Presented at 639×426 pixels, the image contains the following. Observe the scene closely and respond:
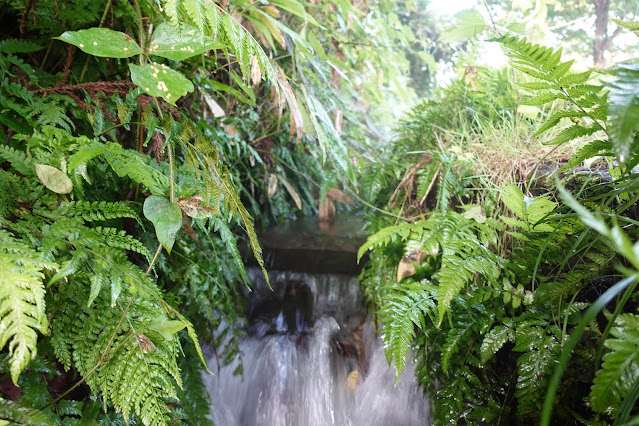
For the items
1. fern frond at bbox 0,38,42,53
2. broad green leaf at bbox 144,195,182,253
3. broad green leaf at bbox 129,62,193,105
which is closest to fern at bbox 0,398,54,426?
broad green leaf at bbox 144,195,182,253

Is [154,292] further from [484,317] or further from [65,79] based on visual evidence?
[484,317]

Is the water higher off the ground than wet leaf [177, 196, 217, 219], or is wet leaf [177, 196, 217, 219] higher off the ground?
wet leaf [177, 196, 217, 219]

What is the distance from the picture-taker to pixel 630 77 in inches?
24.4

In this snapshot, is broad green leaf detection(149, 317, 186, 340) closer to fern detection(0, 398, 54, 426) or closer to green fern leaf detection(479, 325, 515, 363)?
fern detection(0, 398, 54, 426)

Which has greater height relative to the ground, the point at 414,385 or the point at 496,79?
the point at 496,79

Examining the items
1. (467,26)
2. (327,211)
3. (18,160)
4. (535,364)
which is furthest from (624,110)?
(327,211)

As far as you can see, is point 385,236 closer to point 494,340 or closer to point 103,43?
point 494,340

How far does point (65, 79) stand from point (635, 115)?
4.81ft

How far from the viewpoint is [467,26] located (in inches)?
84.4

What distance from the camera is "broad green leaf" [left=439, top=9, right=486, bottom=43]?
6.84ft

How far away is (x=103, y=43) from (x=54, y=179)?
367 mm

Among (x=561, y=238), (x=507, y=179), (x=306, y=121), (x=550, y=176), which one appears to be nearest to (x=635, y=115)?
(x=561, y=238)

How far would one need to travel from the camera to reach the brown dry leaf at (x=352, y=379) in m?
2.04

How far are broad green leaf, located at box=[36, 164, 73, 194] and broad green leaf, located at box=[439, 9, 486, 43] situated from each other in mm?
2050
